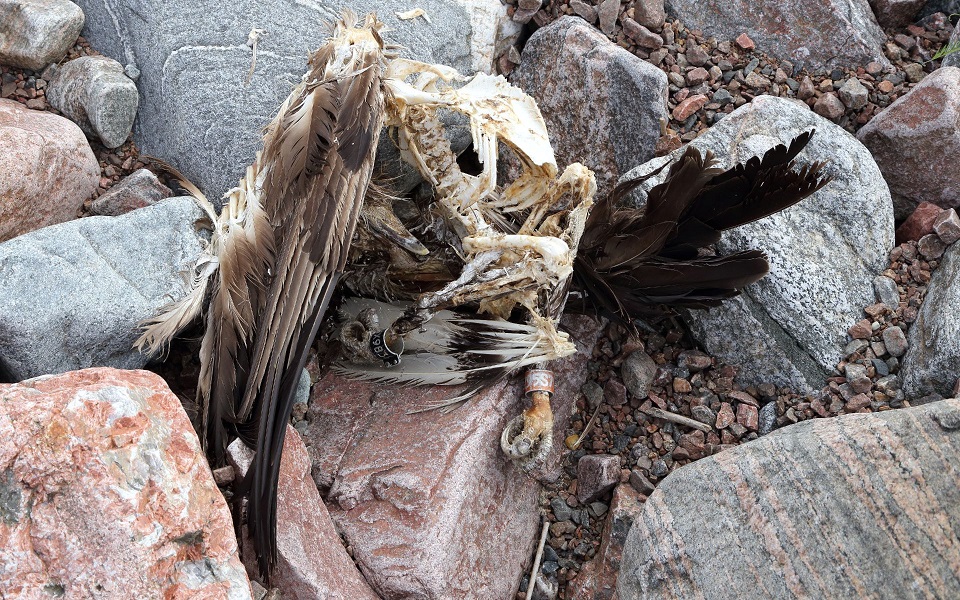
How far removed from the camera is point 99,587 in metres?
1.62

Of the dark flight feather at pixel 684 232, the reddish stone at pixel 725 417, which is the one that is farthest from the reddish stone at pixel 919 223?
the reddish stone at pixel 725 417

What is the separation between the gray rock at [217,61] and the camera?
2875 mm

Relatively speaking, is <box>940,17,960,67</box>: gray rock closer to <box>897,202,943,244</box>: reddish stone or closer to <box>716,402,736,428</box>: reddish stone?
<box>897,202,943,244</box>: reddish stone

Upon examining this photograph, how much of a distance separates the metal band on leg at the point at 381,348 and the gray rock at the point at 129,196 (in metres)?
0.98

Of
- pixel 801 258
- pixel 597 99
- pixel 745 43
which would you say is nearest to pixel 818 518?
pixel 801 258

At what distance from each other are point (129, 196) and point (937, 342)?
284 cm

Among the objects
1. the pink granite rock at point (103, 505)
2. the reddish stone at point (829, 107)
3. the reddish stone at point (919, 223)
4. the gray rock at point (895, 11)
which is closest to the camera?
the pink granite rock at point (103, 505)

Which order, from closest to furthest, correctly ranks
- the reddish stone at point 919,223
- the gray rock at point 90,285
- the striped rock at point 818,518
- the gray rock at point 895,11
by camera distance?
the striped rock at point 818,518
the gray rock at point 90,285
the reddish stone at point 919,223
the gray rock at point 895,11

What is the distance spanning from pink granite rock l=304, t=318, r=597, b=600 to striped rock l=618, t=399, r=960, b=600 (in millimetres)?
465

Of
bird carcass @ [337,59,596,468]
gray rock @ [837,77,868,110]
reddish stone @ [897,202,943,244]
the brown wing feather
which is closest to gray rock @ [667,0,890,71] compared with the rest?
gray rock @ [837,77,868,110]

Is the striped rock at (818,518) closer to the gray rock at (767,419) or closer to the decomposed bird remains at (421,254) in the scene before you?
the gray rock at (767,419)

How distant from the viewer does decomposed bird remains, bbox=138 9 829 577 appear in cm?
219

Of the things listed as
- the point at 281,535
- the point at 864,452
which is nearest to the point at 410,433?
the point at 281,535

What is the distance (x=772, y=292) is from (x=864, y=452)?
0.81m
